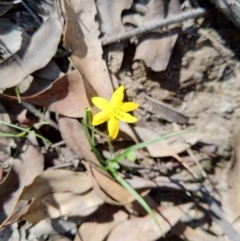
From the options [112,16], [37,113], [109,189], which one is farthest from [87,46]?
[109,189]

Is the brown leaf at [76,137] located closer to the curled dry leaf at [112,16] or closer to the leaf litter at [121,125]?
the leaf litter at [121,125]

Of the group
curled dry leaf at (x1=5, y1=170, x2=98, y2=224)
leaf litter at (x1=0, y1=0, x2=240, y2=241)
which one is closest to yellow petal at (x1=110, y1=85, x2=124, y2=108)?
leaf litter at (x1=0, y1=0, x2=240, y2=241)

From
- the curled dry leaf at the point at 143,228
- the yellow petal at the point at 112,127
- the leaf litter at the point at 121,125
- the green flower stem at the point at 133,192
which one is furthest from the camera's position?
the curled dry leaf at the point at 143,228

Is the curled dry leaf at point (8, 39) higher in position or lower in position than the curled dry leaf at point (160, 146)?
higher

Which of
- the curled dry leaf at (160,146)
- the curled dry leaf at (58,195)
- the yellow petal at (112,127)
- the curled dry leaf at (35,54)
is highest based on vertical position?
the curled dry leaf at (35,54)

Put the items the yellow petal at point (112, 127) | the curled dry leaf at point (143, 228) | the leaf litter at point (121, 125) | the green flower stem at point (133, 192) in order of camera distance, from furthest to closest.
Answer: the curled dry leaf at point (143, 228), the leaf litter at point (121, 125), the green flower stem at point (133, 192), the yellow petal at point (112, 127)

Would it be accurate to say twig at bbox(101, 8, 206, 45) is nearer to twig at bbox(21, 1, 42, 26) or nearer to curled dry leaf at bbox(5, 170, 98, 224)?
twig at bbox(21, 1, 42, 26)

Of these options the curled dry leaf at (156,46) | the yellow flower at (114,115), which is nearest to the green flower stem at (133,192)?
the yellow flower at (114,115)
